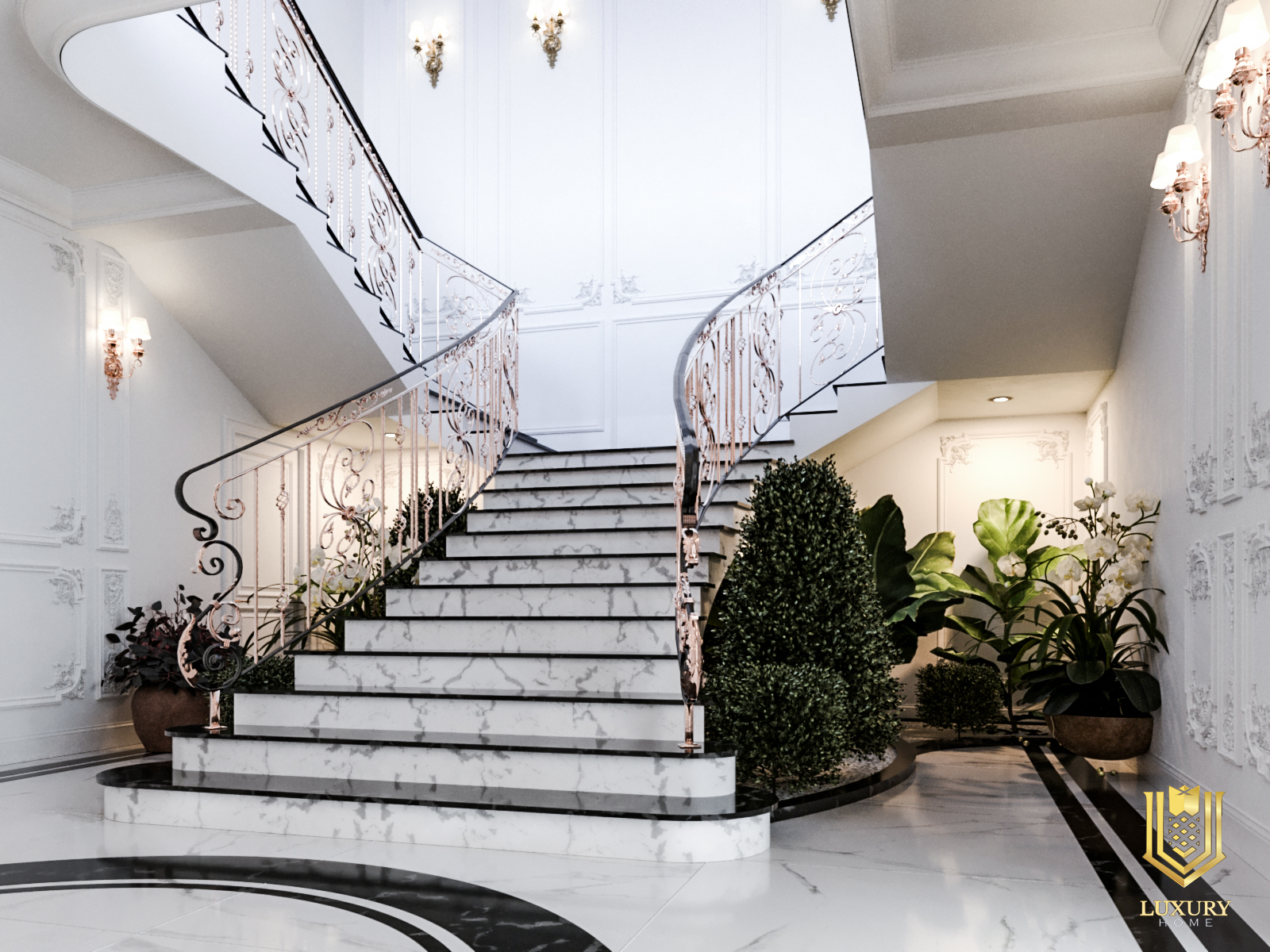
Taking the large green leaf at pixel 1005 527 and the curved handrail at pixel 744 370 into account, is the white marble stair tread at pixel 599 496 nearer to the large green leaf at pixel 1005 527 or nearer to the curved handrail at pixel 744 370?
the curved handrail at pixel 744 370

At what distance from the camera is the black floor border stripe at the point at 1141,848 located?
98.3 inches

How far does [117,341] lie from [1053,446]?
6.40 m

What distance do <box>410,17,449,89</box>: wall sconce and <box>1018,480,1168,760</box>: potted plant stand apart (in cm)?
639

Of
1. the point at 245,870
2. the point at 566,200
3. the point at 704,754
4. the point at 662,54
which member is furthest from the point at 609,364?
the point at 245,870

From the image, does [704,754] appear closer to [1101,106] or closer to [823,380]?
[1101,106]

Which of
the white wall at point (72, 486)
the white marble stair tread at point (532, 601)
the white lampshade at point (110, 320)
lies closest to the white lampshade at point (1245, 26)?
the white marble stair tread at point (532, 601)

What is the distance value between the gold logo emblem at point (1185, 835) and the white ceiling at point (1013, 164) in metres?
2.67

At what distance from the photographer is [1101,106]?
4.18 m

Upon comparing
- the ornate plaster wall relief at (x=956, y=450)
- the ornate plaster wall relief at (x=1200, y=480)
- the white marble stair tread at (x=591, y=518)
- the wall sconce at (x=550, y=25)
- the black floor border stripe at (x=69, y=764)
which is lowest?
the black floor border stripe at (x=69, y=764)

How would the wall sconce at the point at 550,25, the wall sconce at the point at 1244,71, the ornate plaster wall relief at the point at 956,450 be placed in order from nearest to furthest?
the wall sconce at the point at 1244,71 → the ornate plaster wall relief at the point at 956,450 → the wall sconce at the point at 550,25

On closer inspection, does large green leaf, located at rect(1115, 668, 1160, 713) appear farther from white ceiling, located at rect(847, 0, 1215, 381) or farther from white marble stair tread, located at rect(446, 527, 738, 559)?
white ceiling, located at rect(847, 0, 1215, 381)

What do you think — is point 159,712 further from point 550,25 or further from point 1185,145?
point 550,25

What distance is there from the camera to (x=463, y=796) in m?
3.51

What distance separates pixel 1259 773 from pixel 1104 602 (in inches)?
67.7
